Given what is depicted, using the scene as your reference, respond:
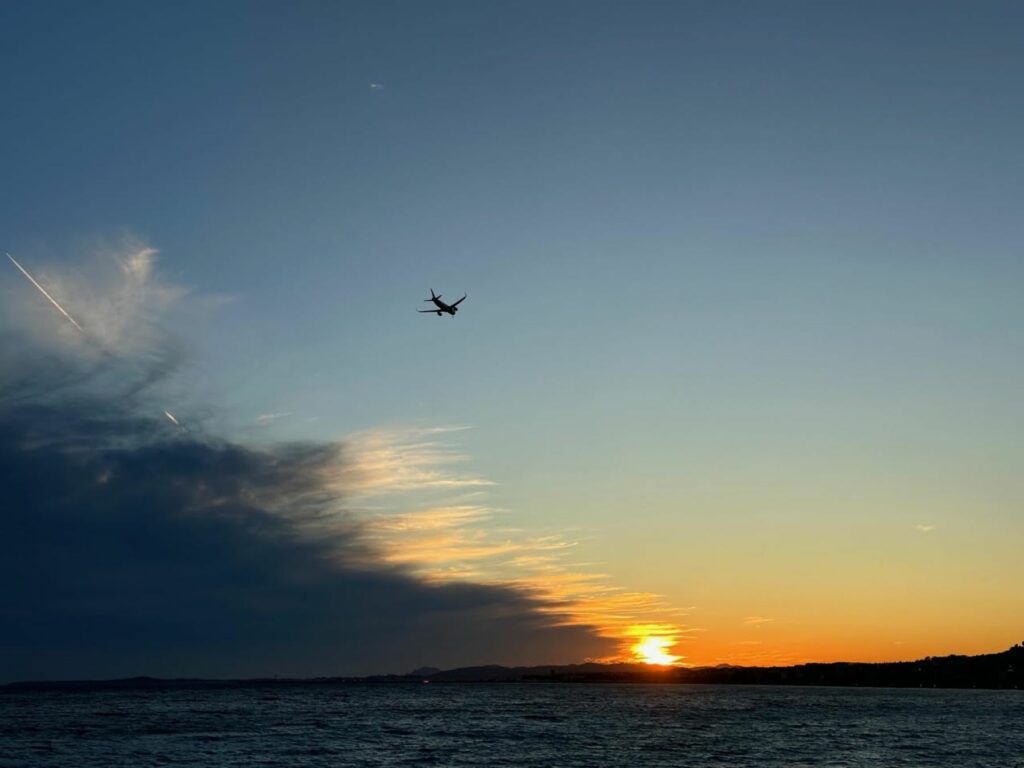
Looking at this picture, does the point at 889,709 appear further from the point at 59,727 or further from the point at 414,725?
the point at 59,727

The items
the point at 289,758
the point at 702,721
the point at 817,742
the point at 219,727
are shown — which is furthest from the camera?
the point at 702,721

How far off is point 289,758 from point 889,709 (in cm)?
14771

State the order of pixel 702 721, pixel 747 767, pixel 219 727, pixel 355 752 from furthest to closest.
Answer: pixel 702 721
pixel 219 727
pixel 355 752
pixel 747 767

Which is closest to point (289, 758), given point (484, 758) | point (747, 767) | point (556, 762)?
point (484, 758)

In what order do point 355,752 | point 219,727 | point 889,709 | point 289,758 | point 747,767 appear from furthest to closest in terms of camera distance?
point 889,709 → point 219,727 → point 355,752 → point 289,758 → point 747,767

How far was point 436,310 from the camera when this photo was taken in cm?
9150

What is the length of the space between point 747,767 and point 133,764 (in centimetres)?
5718

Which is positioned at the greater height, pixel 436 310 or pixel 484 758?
pixel 436 310

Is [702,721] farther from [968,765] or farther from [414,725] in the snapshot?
[968,765]

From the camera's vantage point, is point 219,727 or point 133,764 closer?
point 133,764

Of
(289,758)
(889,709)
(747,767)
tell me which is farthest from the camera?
(889,709)

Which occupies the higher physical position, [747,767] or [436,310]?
[436,310]

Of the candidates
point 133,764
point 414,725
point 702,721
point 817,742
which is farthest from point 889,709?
point 133,764

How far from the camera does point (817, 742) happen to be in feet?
359
